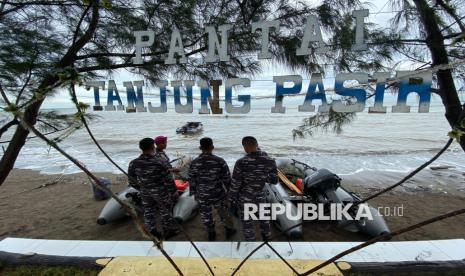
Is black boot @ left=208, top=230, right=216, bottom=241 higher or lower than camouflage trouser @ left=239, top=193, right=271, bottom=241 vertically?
lower

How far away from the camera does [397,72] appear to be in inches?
108

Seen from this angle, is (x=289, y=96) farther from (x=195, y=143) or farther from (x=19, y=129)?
(x=195, y=143)

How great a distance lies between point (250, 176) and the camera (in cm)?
403

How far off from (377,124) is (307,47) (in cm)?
3238

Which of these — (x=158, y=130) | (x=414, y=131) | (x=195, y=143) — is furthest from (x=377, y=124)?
(x=158, y=130)

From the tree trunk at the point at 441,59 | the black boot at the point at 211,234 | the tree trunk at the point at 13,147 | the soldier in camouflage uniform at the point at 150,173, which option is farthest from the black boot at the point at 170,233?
the tree trunk at the point at 441,59

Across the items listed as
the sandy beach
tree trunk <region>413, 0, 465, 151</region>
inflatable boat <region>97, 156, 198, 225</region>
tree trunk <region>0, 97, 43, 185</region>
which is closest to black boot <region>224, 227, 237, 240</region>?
the sandy beach

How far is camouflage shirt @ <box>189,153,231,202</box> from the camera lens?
165 inches

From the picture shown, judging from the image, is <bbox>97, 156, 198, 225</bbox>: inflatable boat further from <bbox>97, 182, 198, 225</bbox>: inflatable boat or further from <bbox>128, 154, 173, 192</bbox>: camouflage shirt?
<bbox>128, 154, 173, 192</bbox>: camouflage shirt

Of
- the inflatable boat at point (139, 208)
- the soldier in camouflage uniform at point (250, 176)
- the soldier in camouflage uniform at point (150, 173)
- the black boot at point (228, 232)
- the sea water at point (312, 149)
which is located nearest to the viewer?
the soldier in camouflage uniform at point (250, 176)

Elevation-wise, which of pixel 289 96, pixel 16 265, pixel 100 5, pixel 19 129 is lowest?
pixel 16 265

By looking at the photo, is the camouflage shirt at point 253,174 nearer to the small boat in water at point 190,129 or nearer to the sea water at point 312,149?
the sea water at point 312,149

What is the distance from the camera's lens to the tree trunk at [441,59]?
288 centimetres

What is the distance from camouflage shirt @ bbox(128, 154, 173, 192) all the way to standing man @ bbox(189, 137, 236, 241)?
46 centimetres
